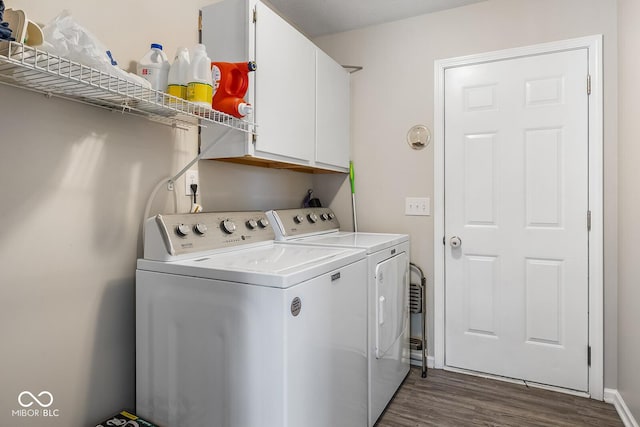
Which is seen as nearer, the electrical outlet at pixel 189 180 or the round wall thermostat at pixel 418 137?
the electrical outlet at pixel 189 180

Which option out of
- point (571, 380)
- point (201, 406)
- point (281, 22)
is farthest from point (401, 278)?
point (281, 22)

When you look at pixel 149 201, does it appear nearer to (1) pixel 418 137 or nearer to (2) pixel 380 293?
(2) pixel 380 293

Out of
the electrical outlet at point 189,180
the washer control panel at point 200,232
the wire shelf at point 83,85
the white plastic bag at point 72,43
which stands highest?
the white plastic bag at point 72,43

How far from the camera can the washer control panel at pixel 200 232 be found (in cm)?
142

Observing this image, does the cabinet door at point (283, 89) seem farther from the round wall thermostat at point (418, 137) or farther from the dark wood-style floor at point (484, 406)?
the dark wood-style floor at point (484, 406)

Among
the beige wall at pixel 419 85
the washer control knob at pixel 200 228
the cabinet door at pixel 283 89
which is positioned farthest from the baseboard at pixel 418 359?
the washer control knob at pixel 200 228

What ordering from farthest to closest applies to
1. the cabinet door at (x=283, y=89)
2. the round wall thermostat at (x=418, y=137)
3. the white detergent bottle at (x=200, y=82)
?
the round wall thermostat at (x=418, y=137)
the cabinet door at (x=283, y=89)
the white detergent bottle at (x=200, y=82)

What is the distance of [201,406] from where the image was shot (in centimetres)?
130

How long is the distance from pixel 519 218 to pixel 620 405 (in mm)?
1116

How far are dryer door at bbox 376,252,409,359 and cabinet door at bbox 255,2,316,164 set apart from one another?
0.79 metres

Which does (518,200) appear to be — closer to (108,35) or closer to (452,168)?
(452,168)

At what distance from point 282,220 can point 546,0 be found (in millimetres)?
2067

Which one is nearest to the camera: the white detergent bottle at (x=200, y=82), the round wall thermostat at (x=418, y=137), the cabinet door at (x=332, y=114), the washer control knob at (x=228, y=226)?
the white detergent bottle at (x=200, y=82)

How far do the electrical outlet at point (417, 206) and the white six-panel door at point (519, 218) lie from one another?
0.41 feet
